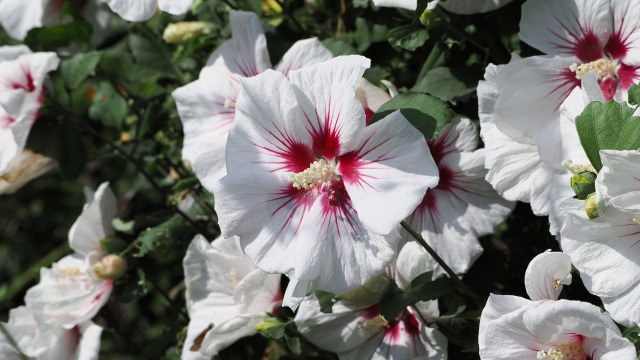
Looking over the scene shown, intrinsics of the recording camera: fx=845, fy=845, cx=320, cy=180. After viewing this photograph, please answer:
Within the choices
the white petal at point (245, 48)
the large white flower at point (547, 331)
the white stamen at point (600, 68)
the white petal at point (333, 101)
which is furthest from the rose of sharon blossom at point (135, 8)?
the large white flower at point (547, 331)

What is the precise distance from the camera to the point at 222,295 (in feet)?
6.08

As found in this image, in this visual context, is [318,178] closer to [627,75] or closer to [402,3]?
[402,3]

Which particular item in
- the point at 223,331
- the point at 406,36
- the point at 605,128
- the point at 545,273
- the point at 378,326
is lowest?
the point at 223,331

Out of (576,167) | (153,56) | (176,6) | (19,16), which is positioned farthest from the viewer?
(153,56)

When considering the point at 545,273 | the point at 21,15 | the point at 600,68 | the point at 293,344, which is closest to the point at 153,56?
the point at 21,15

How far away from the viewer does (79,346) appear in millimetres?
1994

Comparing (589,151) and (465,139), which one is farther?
(465,139)

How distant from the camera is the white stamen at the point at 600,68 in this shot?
1.43 m

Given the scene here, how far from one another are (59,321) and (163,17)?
85cm

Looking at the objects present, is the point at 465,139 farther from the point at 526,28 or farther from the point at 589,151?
the point at 589,151

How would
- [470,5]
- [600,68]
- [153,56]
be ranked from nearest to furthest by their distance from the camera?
[600,68], [470,5], [153,56]

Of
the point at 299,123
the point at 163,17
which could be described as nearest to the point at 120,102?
the point at 163,17

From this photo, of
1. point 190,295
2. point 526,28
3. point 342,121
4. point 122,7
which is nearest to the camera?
point 342,121

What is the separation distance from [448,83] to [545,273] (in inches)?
20.3
